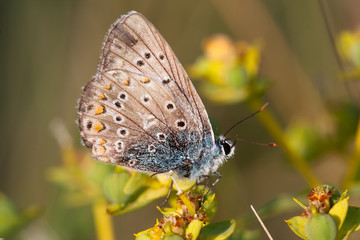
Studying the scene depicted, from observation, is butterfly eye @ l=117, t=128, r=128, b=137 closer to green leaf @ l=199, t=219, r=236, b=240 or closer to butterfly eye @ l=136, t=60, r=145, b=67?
butterfly eye @ l=136, t=60, r=145, b=67

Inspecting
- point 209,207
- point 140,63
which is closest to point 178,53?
point 140,63

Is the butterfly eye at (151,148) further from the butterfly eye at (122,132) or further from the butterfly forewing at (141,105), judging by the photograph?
the butterfly eye at (122,132)

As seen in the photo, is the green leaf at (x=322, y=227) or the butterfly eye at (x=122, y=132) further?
the butterfly eye at (x=122, y=132)

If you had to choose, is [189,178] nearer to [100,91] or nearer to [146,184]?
[146,184]

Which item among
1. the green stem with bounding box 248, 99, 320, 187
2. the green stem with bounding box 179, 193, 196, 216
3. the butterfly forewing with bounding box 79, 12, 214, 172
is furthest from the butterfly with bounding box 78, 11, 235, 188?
the green stem with bounding box 248, 99, 320, 187

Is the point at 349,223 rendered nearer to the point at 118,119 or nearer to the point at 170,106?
the point at 170,106

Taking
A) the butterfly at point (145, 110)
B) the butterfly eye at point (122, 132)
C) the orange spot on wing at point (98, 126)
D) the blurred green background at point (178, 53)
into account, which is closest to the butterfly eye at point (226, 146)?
the butterfly at point (145, 110)
